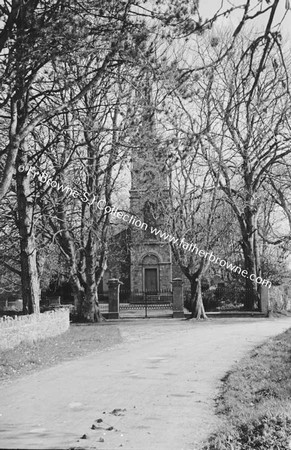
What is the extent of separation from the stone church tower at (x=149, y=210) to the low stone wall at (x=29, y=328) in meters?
5.74

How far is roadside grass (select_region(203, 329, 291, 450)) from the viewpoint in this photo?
5.35m

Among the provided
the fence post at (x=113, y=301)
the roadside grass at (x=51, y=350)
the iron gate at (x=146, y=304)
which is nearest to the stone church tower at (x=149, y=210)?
the iron gate at (x=146, y=304)

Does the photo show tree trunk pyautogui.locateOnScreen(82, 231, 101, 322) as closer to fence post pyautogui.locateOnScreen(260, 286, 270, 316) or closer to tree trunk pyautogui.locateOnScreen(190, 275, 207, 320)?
tree trunk pyautogui.locateOnScreen(190, 275, 207, 320)

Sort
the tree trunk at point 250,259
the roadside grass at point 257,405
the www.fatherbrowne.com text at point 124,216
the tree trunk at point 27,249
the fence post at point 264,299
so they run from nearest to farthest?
the roadside grass at point 257,405
the tree trunk at point 27,249
the www.fatherbrowne.com text at point 124,216
the fence post at point 264,299
the tree trunk at point 250,259

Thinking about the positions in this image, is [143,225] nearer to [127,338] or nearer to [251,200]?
[251,200]

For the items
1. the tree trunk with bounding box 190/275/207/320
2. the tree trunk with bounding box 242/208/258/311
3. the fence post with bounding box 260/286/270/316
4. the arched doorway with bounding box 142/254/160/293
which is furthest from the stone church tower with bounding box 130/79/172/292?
the fence post with bounding box 260/286/270/316

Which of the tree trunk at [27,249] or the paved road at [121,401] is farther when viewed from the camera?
the tree trunk at [27,249]

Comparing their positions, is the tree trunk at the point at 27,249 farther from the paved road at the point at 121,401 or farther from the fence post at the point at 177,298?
the fence post at the point at 177,298

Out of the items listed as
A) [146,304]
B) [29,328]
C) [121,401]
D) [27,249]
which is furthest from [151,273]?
[121,401]

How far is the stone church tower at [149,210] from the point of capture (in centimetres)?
1231

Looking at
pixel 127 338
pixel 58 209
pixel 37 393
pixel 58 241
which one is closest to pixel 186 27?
pixel 37 393

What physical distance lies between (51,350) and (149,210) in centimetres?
1681

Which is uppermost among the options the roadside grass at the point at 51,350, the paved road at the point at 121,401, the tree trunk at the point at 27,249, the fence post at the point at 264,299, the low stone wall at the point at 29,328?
the tree trunk at the point at 27,249

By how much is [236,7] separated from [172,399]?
571 centimetres
